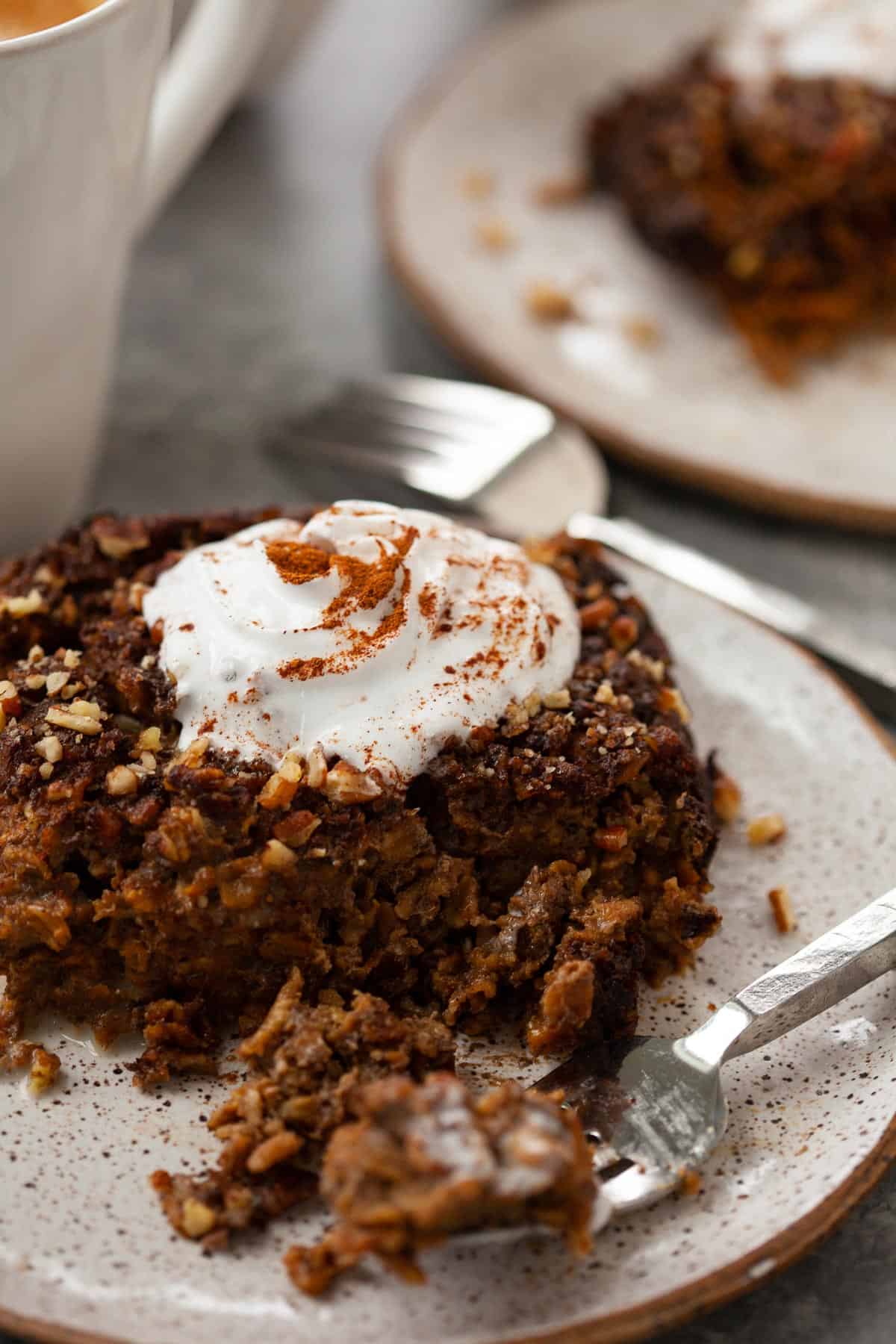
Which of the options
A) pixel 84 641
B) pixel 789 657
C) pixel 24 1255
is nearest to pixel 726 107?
pixel 789 657

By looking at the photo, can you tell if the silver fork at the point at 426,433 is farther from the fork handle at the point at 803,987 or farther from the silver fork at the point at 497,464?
the fork handle at the point at 803,987

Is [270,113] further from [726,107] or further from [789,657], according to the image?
[789,657]

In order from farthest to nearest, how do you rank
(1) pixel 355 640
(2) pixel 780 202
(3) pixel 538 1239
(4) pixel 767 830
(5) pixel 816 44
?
(5) pixel 816 44 < (2) pixel 780 202 < (4) pixel 767 830 < (1) pixel 355 640 < (3) pixel 538 1239

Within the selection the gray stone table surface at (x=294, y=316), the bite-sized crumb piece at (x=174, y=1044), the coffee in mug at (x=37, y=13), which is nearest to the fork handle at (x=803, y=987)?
the bite-sized crumb piece at (x=174, y=1044)

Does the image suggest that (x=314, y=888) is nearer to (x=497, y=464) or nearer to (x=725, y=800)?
(x=725, y=800)

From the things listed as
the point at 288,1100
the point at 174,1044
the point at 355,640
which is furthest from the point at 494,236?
the point at 288,1100
